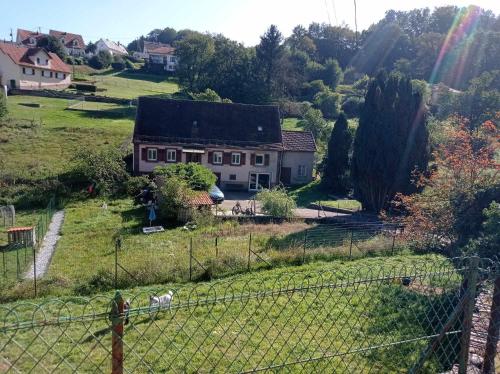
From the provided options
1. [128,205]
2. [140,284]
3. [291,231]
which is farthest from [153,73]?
[140,284]

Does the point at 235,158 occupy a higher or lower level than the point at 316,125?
lower

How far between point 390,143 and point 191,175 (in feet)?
37.4

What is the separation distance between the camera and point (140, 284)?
12695 millimetres

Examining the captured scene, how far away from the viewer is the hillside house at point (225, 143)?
98.0 ft

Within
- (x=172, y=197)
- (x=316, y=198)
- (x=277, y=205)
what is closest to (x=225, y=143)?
(x=316, y=198)

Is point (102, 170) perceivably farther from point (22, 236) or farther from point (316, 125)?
point (316, 125)

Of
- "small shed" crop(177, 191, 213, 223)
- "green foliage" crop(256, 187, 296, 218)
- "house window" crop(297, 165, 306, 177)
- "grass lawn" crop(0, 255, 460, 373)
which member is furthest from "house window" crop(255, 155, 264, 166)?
"grass lawn" crop(0, 255, 460, 373)

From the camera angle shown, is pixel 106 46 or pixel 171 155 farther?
pixel 106 46

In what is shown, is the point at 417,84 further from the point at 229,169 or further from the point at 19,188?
the point at 19,188

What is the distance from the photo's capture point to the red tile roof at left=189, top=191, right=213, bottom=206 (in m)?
20.8

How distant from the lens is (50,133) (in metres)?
33.7

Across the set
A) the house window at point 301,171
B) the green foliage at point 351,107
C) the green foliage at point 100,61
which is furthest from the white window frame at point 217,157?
the green foliage at point 100,61

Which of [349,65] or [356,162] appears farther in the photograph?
[349,65]

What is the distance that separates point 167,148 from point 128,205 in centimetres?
691
